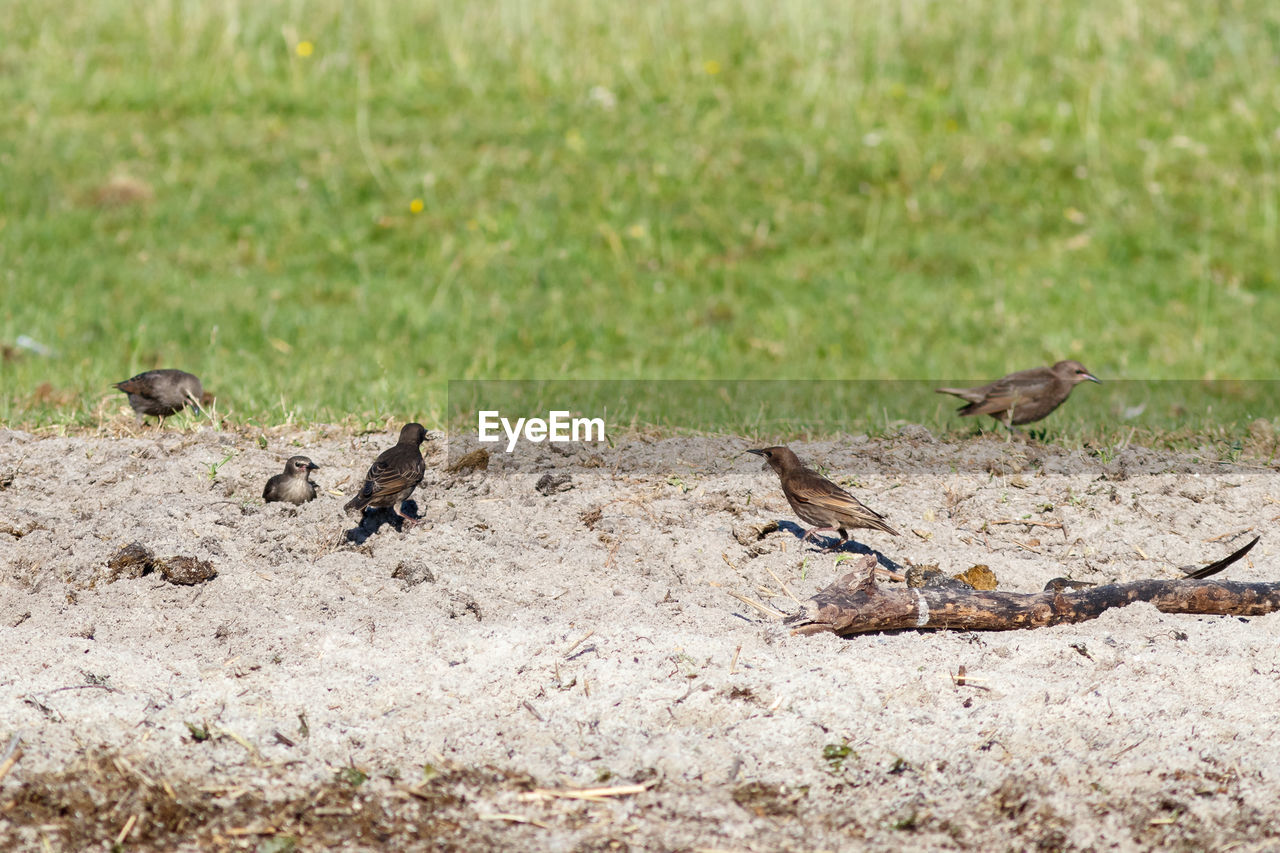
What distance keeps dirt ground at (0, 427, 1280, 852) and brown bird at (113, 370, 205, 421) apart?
0.70m

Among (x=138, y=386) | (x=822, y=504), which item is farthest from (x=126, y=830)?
→ (x=138, y=386)

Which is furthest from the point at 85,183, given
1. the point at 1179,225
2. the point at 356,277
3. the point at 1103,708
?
the point at 1103,708

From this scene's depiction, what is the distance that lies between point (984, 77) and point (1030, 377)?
8449mm

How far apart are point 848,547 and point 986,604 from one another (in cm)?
100

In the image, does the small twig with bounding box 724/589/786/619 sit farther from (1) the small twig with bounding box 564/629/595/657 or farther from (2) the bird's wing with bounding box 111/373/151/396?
Answer: (2) the bird's wing with bounding box 111/373/151/396

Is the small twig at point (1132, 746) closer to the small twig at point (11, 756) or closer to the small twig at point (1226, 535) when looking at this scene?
the small twig at point (1226, 535)

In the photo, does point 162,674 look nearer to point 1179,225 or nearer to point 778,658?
point 778,658

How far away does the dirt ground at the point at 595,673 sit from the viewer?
3.88 metres

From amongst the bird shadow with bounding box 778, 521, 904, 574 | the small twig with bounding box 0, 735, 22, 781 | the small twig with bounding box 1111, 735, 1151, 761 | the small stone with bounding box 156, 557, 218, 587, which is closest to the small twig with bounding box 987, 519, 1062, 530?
the bird shadow with bounding box 778, 521, 904, 574

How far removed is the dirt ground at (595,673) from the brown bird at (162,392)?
0.70 m

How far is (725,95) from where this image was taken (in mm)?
14656

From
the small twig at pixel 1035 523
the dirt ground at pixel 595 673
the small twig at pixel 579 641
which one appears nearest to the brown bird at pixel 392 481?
the dirt ground at pixel 595 673

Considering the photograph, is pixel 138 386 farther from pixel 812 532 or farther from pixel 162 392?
pixel 812 532

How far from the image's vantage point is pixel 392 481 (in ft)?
18.1
